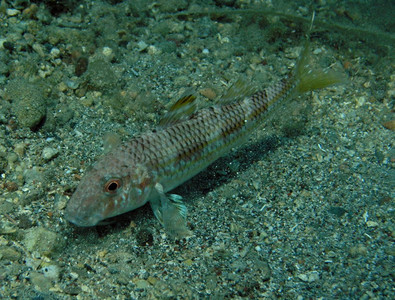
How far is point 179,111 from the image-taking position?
380 cm

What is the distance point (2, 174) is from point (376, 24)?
28.6 feet

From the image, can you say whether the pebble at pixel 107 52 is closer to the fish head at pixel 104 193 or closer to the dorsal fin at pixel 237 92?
the dorsal fin at pixel 237 92

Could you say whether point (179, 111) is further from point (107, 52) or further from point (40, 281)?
point (107, 52)

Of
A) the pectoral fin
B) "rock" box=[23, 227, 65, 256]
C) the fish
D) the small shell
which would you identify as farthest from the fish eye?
the small shell

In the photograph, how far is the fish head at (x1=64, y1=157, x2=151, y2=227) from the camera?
10.3 feet

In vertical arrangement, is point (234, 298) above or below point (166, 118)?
below

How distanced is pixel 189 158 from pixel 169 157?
0.27m

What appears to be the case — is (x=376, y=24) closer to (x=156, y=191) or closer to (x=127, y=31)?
(x=127, y=31)

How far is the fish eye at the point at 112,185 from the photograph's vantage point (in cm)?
322

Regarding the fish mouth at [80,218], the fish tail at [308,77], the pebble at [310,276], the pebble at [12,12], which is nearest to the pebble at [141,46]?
the pebble at [12,12]

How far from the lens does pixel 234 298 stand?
314 centimetres

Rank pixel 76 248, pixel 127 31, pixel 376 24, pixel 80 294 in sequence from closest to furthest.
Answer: pixel 80 294 → pixel 76 248 → pixel 127 31 → pixel 376 24

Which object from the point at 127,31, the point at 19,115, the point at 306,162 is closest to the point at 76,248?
the point at 19,115

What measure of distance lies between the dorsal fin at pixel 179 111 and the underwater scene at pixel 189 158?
0.02 metres
